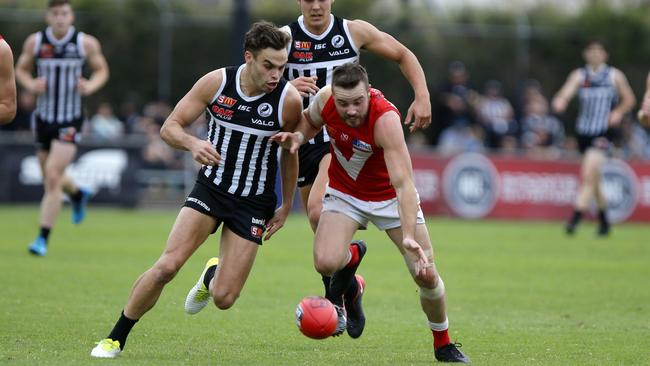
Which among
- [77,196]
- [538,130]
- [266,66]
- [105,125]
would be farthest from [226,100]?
[538,130]

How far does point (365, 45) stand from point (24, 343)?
352 cm

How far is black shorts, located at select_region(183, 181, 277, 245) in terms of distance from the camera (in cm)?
758

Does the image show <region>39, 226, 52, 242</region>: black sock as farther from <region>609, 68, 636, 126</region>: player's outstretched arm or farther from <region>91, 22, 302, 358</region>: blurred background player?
<region>609, 68, 636, 126</region>: player's outstretched arm

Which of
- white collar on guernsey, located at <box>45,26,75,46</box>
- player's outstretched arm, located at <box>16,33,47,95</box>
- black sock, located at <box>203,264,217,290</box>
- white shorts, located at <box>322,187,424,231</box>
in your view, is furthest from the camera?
white collar on guernsey, located at <box>45,26,75,46</box>

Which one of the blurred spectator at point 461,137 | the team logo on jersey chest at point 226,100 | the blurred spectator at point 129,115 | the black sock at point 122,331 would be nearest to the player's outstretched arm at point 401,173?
the team logo on jersey chest at point 226,100

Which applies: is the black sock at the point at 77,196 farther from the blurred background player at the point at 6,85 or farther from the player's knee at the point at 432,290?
the player's knee at the point at 432,290

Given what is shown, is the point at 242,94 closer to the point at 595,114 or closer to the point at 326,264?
the point at 326,264

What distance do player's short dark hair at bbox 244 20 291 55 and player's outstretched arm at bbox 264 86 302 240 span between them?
396mm

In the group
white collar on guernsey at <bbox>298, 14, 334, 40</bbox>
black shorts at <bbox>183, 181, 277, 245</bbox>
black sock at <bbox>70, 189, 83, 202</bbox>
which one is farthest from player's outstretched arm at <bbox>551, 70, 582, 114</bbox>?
black shorts at <bbox>183, 181, 277, 245</bbox>

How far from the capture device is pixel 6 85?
8.30 m

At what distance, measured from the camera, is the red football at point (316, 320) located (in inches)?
282

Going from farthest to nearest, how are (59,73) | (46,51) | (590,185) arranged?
(590,185) → (59,73) → (46,51)

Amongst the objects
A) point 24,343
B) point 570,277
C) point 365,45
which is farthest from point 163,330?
point 570,277

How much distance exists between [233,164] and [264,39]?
893 mm
